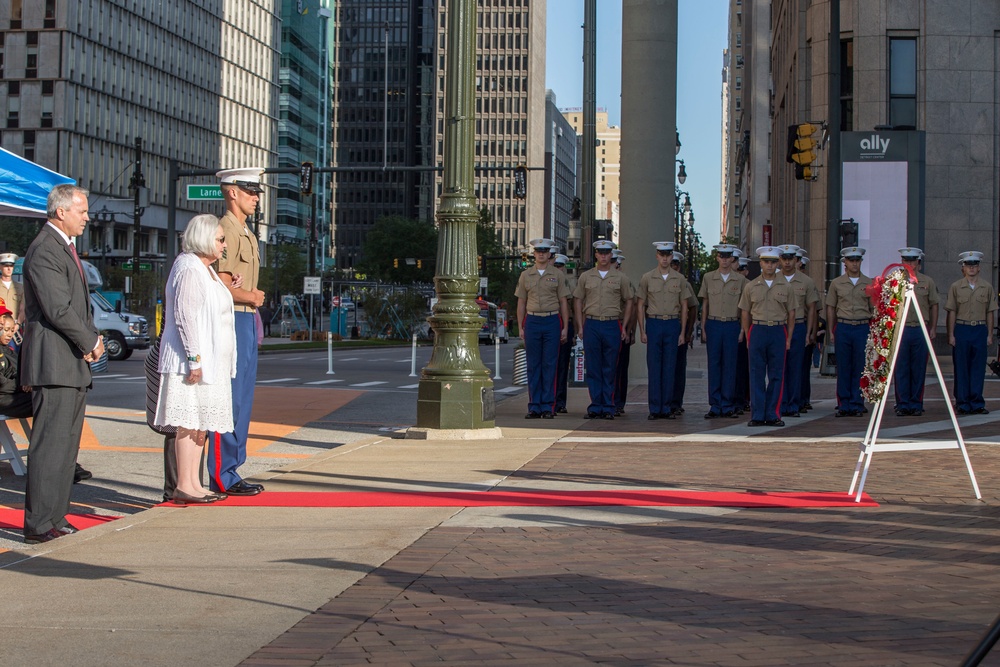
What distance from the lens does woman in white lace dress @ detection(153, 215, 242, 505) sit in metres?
8.01

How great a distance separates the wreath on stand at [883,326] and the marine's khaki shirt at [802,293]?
19.8 ft

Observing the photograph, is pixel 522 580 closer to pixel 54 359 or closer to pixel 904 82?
pixel 54 359

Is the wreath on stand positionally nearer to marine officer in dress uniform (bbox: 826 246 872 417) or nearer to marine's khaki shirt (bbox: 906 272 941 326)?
marine officer in dress uniform (bbox: 826 246 872 417)

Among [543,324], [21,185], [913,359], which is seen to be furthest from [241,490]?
[913,359]

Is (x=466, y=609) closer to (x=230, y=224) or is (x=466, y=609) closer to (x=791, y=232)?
(x=230, y=224)

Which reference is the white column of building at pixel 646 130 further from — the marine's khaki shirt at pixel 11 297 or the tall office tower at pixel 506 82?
the tall office tower at pixel 506 82

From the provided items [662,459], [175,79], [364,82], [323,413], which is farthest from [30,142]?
[364,82]

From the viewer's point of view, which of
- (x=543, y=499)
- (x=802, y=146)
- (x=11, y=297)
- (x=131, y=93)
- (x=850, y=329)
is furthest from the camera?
(x=131, y=93)

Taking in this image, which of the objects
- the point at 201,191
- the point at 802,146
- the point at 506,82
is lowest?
A: the point at 802,146

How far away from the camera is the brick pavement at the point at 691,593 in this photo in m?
4.82

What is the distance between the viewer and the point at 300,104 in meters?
154

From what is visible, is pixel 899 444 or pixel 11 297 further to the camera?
pixel 11 297

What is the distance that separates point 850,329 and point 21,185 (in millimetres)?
9559

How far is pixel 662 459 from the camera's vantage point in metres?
11.2
